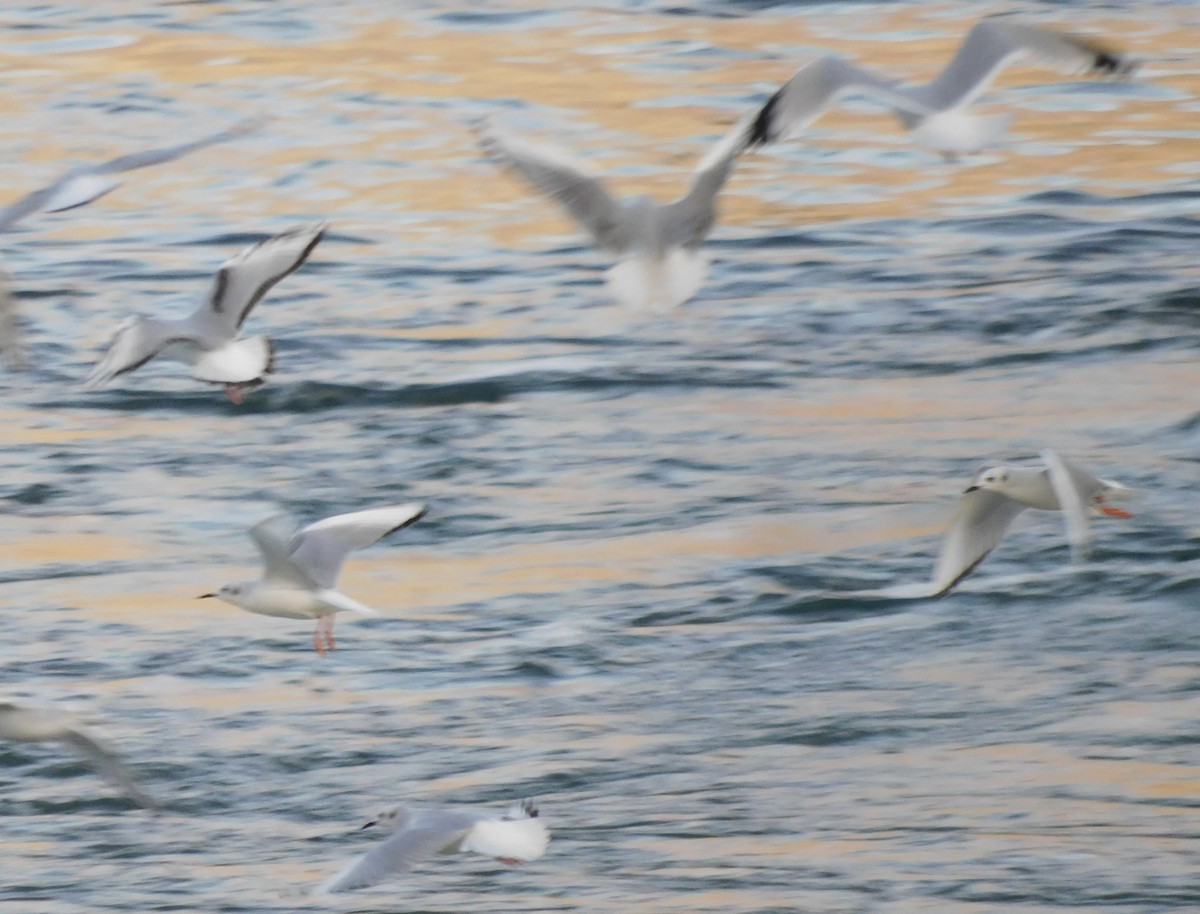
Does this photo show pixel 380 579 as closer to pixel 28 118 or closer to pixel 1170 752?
pixel 1170 752

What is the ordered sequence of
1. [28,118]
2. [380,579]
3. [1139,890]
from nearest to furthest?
[1139,890] < [380,579] < [28,118]

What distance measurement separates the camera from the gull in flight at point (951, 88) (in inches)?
239

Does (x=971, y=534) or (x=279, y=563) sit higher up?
(x=279, y=563)

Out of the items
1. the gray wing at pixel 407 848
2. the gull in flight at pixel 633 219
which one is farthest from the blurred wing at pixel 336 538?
the gray wing at pixel 407 848

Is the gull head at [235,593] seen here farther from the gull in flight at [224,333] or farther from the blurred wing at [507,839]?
the blurred wing at [507,839]

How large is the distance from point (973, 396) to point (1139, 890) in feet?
12.1

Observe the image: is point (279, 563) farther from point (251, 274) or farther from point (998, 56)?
point (998, 56)

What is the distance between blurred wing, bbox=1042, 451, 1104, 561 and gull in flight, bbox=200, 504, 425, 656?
143 cm

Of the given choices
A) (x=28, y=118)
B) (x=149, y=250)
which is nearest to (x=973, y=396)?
(x=149, y=250)

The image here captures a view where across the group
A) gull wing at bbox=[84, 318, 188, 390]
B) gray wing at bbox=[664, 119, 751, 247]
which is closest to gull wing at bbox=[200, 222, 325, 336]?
gull wing at bbox=[84, 318, 188, 390]

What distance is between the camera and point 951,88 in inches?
252

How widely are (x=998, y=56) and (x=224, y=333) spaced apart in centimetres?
205

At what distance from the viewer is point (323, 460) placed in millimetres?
8781

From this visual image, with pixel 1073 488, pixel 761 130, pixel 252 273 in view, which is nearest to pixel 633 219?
pixel 761 130
